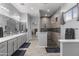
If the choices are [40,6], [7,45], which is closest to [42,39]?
[40,6]

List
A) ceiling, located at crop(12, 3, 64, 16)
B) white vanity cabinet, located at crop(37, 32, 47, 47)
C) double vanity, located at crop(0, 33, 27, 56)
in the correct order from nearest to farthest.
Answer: double vanity, located at crop(0, 33, 27, 56) < ceiling, located at crop(12, 3, 64, 16) < white vanity cabinet, located at crop(37, 32, 47, 47)

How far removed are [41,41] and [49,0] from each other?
495 cm

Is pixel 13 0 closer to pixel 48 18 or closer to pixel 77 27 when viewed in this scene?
pixel 77 27

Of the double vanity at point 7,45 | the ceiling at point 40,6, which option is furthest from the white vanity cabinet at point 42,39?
the double vanity at point 7,45

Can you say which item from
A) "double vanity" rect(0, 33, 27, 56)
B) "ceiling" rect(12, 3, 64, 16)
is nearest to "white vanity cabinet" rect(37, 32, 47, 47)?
"ceiling" rect(12, 3, 64, 16)

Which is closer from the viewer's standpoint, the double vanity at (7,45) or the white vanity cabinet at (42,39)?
the double vanity at (7,45)

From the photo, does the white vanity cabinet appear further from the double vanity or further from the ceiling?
the double vanity

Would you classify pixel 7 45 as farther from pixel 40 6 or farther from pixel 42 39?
pixel 40 6

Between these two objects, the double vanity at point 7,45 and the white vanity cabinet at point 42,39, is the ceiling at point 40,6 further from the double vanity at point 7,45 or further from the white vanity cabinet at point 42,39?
the double vanity at point 7,45

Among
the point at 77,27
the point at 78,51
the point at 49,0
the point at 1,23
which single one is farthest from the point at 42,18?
the point at 49,0

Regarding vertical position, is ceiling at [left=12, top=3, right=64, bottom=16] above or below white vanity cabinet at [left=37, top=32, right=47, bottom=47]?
above

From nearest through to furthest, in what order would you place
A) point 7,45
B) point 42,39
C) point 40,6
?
point 7,45 → point 40,6 → point 42,39

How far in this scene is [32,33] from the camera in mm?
9141

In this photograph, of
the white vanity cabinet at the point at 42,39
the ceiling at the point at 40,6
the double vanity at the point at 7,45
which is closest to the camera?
the double vanity at the point at 7,45
